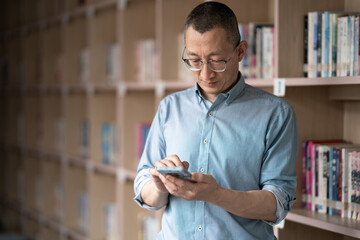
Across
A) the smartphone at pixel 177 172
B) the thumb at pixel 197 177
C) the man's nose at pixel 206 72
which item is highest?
the man's nose at pixel 206 72

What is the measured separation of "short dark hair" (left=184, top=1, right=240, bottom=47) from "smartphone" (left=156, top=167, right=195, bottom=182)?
1.27ft

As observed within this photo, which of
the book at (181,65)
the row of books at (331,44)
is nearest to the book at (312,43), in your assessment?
the row of books at (331,44)

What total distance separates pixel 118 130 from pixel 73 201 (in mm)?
991

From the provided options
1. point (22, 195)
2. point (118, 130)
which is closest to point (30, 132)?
point (22, 195)

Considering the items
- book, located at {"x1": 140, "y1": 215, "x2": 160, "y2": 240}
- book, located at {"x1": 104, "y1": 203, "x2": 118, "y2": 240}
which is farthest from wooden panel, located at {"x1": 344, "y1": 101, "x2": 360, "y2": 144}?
book, located at {"x1": 104, "y1": 203, "x2": 118, "y2": 240}

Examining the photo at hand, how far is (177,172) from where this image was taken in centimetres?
123

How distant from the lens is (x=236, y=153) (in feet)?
4.60

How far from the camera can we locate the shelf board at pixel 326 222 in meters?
1.67

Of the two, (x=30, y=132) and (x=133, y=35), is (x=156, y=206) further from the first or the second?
(x=30, y=132)

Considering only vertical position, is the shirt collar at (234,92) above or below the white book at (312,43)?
below

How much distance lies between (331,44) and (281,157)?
0.70 meters

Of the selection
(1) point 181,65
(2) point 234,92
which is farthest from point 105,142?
(2) point 234,92

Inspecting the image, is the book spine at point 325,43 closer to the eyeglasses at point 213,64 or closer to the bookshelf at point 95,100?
the bookshelf at point 95,100

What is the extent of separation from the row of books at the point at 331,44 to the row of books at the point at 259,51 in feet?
0.65
